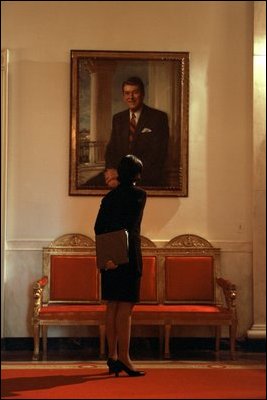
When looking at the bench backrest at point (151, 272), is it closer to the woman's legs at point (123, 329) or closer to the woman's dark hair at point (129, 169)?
the woman's legs at point (123, 329)

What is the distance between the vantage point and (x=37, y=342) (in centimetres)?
662

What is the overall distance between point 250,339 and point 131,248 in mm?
2614

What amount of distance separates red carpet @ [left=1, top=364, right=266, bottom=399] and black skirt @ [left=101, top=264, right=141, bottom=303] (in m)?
0.61

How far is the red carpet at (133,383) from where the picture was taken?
185 inches

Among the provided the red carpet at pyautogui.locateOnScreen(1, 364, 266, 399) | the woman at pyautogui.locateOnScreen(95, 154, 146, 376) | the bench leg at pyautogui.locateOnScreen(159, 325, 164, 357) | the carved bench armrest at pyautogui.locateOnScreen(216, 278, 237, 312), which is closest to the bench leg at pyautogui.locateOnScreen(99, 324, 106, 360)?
the bench leg at pyautogui.locateOnScreen(159, 325, 164, 357)

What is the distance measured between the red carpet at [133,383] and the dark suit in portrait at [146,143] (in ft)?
7.16

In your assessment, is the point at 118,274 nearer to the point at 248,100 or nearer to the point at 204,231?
the point at 204,231

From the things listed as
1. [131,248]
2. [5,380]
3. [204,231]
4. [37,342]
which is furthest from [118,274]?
[204,231]

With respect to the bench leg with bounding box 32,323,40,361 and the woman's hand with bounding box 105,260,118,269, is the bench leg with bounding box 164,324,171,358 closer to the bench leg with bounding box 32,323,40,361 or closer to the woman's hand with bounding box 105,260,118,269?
the bench leg with bounding box 32,323,40,361

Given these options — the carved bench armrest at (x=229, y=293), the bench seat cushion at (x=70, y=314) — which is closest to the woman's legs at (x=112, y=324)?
the bench seat cushion at (x=70, y=314)

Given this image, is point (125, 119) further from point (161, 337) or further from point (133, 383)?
point (133, 383)

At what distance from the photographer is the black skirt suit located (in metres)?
5.05

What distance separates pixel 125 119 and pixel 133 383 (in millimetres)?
3179

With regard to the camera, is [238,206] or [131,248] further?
[238,206]
